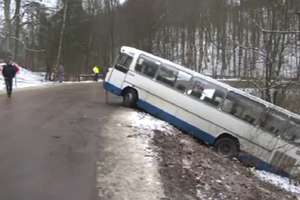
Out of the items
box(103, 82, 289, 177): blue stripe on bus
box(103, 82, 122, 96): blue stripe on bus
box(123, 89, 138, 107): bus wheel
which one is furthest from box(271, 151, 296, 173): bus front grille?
box(103, 82, 122, 96): blue stripe on bus

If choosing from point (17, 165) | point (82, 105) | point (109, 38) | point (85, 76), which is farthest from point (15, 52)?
point (17, 165)

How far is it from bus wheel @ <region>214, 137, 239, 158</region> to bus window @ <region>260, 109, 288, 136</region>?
1.25m

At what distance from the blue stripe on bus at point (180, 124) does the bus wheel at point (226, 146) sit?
308 mm

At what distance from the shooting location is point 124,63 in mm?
27781

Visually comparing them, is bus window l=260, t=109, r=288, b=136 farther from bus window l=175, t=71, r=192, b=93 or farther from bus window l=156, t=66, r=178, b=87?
bus window l=156, t=66, r=178, b=87

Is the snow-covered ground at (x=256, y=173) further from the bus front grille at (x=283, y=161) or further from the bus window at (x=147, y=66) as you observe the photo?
the bus window at (x=147, y=66)

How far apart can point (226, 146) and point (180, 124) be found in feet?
6.79

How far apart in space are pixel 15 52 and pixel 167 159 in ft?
164

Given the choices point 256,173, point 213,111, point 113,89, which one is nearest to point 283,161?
point 256,173

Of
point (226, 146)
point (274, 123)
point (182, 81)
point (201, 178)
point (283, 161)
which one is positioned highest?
point (182, 81)

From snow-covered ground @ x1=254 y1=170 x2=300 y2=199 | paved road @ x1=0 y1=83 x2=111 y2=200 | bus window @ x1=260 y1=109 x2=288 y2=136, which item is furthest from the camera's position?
bus window @ x1=260 y1=109 x2=288 y2=136

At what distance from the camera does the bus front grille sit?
22.1 metres

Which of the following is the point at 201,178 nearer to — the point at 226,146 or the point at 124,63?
the point at 226,146

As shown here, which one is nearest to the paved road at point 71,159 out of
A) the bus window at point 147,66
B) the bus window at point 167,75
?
the bus window at point 167,75
